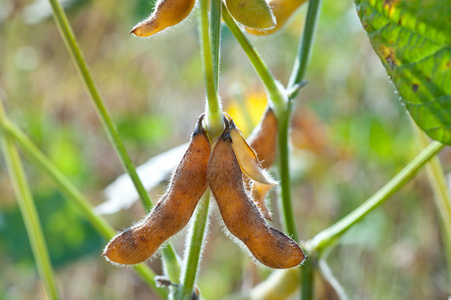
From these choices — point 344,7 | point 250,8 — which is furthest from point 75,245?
point 344,7

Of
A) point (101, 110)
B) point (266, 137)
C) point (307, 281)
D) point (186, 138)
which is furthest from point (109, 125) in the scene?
point (186, 138)

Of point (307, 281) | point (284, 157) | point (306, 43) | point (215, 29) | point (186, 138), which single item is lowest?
point (186, 138)

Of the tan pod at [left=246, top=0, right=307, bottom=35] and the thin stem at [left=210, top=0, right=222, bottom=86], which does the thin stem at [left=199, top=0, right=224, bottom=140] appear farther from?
the tan pod at [left=246, top=0, right=307, bottom=35]

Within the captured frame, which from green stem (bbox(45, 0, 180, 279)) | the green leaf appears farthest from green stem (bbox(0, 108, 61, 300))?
the green leaf

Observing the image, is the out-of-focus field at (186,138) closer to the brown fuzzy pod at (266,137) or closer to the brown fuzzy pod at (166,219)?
the brown fuzzy pod at (266,137)

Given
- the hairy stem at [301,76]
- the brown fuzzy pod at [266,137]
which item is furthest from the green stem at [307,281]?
the brown fuzzy pod at [266,137]

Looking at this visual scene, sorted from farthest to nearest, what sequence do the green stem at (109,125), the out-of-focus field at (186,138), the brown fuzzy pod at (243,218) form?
the out-of-focus field at (186,138) → the green stem at (109,125) → the brown fuzzy pod at (243,218)

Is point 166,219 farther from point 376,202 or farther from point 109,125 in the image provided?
point 376,202
